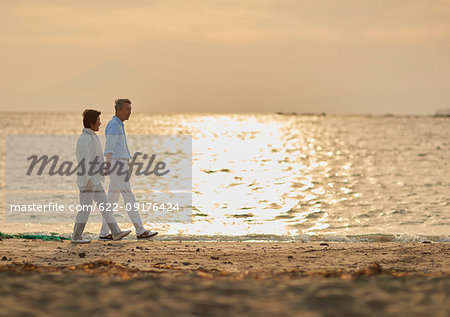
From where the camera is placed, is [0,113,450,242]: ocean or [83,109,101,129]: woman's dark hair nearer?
[83,109,101,129]: woman's dark hair

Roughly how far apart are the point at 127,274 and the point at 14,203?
11.6 meters

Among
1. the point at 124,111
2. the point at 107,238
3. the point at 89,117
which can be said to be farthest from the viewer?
the point at 107,238

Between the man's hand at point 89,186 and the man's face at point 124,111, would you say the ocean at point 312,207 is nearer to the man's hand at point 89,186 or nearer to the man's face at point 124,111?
the man's hand at point 89,186

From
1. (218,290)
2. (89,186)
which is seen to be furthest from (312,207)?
(218,290)

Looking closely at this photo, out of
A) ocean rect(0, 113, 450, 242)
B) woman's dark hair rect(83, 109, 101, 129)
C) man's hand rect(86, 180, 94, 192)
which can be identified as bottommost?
ocean rect(0, 113, 450, 242)

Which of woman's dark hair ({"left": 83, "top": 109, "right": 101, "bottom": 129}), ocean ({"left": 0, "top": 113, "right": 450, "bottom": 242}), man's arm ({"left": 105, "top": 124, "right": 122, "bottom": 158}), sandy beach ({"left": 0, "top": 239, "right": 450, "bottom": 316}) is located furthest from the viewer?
ocean ({"left": 0, "top": 113, "right": 450, "bottom": 242})

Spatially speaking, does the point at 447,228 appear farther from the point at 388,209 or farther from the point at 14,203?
the point at 14,203

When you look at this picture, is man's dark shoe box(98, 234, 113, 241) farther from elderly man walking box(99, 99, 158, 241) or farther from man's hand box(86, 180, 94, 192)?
man's hand box(86, 180, 94, 192)

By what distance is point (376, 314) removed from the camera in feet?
15.8

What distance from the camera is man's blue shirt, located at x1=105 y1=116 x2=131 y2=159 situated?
10.4 m

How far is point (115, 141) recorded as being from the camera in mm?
10422

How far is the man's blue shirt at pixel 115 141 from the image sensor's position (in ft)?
34.0

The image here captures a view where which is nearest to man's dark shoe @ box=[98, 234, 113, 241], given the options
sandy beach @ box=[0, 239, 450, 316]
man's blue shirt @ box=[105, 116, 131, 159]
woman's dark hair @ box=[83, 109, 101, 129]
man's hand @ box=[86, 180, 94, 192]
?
man's hand @ box=[86, 180, 94, 192]

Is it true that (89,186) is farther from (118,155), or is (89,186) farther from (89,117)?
(89,117)
